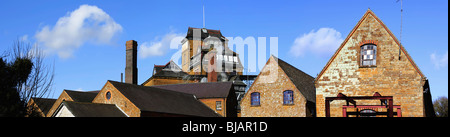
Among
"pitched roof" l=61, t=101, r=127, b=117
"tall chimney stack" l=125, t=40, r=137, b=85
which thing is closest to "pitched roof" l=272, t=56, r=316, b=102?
"pitched roof" l=61, t=101, r=127, b=117

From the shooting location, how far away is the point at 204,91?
192 feet

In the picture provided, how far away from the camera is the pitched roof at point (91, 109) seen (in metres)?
37.0

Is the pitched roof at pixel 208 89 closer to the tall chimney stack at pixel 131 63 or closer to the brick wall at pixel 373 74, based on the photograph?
the tall chimney stack at pixel 131 63

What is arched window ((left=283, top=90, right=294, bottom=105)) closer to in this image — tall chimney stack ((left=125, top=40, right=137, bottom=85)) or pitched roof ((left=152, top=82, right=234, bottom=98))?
pitched roof ((left=152, top=82, right=234, bottom=98))

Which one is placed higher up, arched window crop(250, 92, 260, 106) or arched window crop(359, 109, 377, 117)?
arched window crop(250, 92, 260, 106)

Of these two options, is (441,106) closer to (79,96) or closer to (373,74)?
(373,74)

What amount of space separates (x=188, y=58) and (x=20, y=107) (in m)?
75.6

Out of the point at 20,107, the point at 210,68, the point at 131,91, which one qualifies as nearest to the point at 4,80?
the point at 20,107

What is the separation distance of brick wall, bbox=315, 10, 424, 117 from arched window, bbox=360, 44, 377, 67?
23cm

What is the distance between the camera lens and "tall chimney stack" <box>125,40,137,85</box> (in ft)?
209

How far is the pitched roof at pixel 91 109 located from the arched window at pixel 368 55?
75.5 ft

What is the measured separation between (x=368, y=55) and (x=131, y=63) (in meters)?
44.3

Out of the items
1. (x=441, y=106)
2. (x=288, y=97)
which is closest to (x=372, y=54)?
(x=288, y=97)
